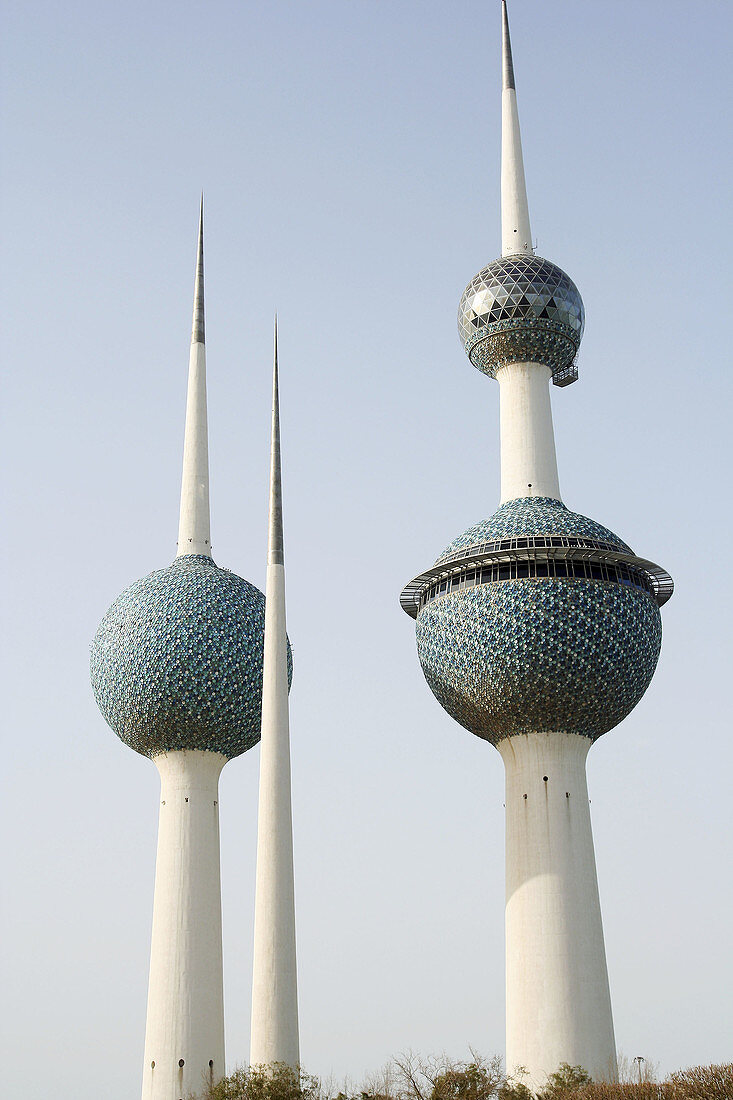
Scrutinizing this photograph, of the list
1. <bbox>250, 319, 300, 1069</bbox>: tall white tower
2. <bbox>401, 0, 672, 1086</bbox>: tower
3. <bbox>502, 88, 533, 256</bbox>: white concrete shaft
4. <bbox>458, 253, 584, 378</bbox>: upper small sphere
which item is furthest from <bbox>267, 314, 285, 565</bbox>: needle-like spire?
<bbox>502, 88, 533, 256</bbox>: white concrete shaft

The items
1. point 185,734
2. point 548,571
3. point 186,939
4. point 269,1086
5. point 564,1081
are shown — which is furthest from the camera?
point 185,734

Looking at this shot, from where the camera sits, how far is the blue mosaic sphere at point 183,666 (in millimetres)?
64812

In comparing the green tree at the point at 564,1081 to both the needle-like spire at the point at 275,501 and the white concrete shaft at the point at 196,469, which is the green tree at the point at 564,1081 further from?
the white concrete shaft at the point at 196,469

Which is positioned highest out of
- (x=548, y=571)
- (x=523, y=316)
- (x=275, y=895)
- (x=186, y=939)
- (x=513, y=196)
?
(x=513, y=196)

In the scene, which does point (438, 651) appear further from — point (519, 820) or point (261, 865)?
point (261, 865)

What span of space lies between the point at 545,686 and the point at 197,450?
24.0 meters

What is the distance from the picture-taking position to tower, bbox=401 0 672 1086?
5828 centimetres

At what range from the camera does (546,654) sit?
2429 inches

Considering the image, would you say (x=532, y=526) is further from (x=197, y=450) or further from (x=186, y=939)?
(x=186, y=939)

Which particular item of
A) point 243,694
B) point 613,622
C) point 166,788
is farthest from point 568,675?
point 166,788

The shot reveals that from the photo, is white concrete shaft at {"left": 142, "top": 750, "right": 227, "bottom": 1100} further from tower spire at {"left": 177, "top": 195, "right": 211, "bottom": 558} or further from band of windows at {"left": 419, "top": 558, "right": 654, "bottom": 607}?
band of windows at {"left": 419, "top": 558, "right": 654, "bottom": 607}

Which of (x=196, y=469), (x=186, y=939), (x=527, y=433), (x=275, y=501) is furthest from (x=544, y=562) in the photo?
(x=186, y=939)

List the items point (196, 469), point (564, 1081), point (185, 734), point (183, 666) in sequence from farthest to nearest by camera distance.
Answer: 1. point (196, 469)
2. point (185, 734)
3. point (183, 666)
4. point (564, 1081)

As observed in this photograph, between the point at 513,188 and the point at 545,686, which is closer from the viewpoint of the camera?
the point at 545,686
